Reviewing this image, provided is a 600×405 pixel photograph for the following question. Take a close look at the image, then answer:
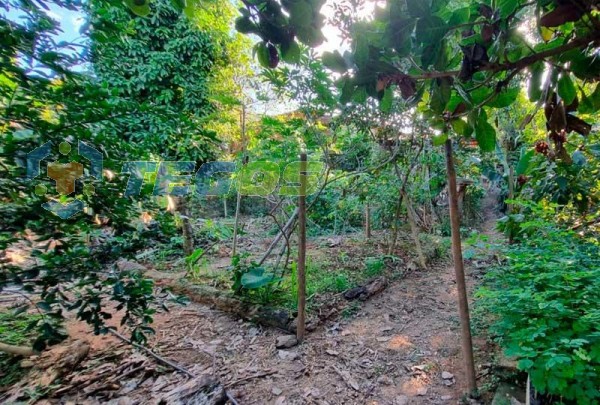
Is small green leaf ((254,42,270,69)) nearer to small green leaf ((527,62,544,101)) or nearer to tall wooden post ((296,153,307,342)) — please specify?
small green leaf ((527,62,544,101))

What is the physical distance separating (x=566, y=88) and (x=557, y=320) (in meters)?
1.18

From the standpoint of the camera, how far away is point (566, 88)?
0.87 meters

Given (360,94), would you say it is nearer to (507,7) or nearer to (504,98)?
(507,7)

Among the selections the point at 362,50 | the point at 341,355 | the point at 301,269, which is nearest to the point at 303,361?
the point at 341,355

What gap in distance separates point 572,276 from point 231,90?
445 cm

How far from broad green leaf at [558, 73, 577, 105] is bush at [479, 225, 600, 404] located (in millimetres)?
1012

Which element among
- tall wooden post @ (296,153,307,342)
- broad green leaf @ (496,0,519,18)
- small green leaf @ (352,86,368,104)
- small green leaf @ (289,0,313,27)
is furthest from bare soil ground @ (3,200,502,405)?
small green leaf @ (289,0,313,27)

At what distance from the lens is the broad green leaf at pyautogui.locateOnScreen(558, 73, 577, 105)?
86 cm

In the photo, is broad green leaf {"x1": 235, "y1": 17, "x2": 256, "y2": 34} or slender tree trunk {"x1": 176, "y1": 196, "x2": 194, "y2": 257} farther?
slender tree trunk {"x1": 176, "y1": 196, "x2": 194, "y2": 257}

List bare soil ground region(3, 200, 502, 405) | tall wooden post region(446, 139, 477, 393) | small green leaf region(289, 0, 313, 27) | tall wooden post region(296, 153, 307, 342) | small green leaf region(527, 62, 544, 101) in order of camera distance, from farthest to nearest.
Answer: tall wooden post region(296, 153, 307, 342) < bare soil ground region(3, 200, 502, 405) < tall wooden post region(446, 139, 477, 393) < small green leaf region(527, 62, 544, 101) < small green leaf region(289, 0, 313, 27)

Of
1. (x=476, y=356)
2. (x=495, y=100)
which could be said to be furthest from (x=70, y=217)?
(x=476, y=356)

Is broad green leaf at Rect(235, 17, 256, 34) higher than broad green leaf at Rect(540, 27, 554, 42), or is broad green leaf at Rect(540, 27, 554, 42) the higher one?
broad green leaf at Rect(540, 27, 554, 42)

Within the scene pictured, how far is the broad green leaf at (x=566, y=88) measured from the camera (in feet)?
2.82

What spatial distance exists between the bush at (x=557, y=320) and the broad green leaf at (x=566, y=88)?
3.32ft
